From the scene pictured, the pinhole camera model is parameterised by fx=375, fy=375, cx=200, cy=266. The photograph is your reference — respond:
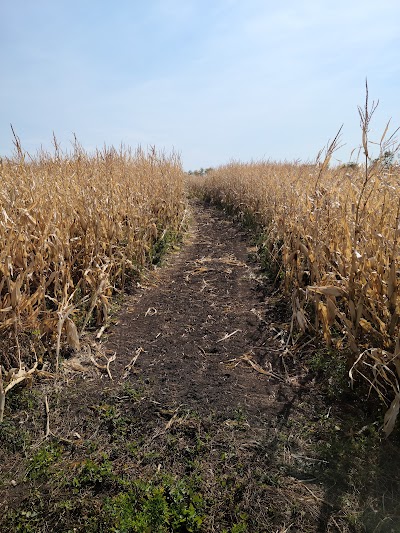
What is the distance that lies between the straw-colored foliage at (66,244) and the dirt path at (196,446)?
361 millimetres

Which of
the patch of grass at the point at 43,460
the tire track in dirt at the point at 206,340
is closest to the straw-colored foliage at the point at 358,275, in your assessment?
the tire track in dirt at the point at 206,340

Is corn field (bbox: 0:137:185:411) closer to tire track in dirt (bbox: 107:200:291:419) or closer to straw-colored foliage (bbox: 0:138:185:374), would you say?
straw-colored foliage (bbox: 0:138:185:374)

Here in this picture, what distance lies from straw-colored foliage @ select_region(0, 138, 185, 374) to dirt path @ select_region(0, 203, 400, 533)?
361 mm

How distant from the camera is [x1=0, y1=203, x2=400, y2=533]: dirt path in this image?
1695 mm

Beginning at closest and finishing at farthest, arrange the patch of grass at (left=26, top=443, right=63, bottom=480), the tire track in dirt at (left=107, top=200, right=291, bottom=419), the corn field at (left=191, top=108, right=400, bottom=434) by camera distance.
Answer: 1. the patch of grass at (left=26, top=443, right=63, bottom=480)
2. the corn field at (left=191, top=108, right=400, bottom=434)
3. the tire track in dirt at (left=107, top=200, right=291, bottom=419)

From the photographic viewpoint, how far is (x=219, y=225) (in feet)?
29.0

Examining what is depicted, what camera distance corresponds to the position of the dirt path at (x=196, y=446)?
66.7 inches

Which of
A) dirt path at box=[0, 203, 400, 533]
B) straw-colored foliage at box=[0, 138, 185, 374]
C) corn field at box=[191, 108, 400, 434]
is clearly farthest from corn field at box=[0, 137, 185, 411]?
corn field at box=[191, 108, 400, 434]

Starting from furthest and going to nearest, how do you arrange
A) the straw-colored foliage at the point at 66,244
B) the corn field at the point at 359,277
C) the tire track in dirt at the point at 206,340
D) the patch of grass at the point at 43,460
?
1. the straw-colored foliage at the point at 66,244
2. the tire track in dirt at the point at 206,340
3. the corn field at the point at 359,277
4. the patch of grass at the point at 43,460

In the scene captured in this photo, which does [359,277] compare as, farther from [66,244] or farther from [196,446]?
[66,244]

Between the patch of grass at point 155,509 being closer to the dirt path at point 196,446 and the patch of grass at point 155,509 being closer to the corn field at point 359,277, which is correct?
the dirt path at point 196,446

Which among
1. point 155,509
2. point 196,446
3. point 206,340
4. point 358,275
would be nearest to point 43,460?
point 155,509

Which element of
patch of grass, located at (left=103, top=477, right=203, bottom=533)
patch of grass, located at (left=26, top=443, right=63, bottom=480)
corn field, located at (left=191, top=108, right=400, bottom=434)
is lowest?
patch of grass, located at (left=103, top=477, right=203, bottom=533)

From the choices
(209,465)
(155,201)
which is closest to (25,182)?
(155,201)
